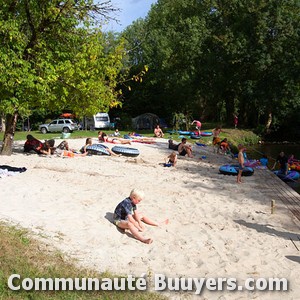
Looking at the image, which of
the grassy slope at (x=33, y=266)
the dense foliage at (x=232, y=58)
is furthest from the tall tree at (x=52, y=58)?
the dense foliage at (x=232, y=58)

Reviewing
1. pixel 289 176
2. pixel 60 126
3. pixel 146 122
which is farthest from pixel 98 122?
pixel 289 176

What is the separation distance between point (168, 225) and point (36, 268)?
12.9ft

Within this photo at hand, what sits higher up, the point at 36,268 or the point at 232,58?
the point at 232,58

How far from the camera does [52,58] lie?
16500mm

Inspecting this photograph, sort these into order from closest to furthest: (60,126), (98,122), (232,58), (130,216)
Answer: (130,216), (232,58), (60,126), (98,122)

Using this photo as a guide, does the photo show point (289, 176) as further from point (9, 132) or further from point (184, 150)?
point (9, 132)

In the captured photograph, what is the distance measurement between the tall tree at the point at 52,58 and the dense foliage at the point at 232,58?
70.4ft

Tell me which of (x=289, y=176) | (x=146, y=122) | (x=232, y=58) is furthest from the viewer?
(x=146, y=122)

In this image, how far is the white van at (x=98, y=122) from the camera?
4622cm

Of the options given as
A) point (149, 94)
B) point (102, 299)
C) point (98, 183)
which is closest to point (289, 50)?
point (149, 94)

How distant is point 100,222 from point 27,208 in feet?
5.66

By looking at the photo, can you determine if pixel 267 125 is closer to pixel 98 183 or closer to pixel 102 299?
pixel 98 183

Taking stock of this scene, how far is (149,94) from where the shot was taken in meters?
53.0

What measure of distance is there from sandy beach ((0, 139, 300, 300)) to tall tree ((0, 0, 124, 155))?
333cm
